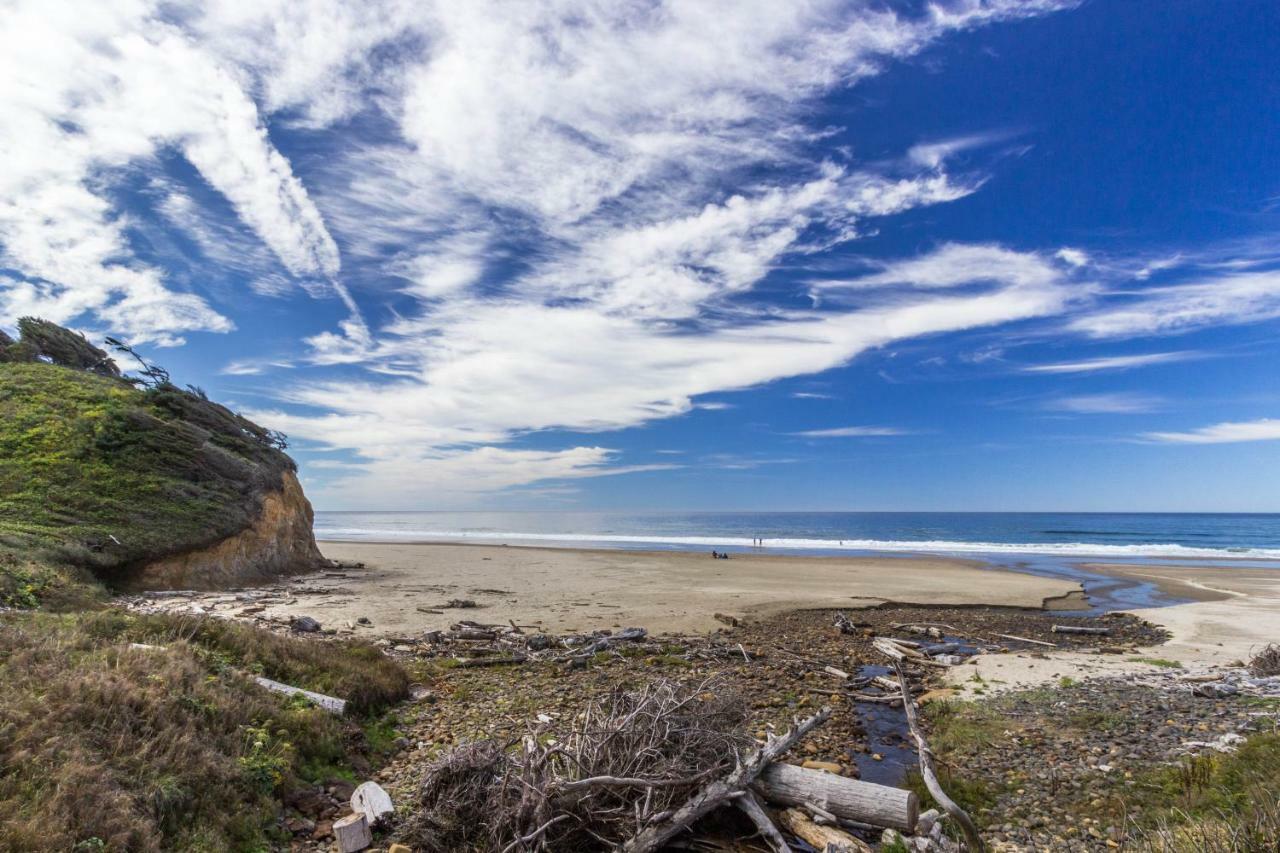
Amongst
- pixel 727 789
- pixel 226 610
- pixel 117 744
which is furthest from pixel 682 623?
pixel 117 744

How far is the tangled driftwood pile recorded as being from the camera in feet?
17.8

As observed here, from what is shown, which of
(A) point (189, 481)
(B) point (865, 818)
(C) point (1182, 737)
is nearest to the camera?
(B) point (865, 818)

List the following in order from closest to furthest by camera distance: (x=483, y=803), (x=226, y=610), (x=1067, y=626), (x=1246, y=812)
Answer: (x=1246, y=812), (x=483, y=803), (x=226, y=610), (x=1067, y=626)

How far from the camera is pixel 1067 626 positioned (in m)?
16.8

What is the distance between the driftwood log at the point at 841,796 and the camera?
235 inches

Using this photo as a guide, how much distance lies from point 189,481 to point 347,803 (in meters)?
19.1

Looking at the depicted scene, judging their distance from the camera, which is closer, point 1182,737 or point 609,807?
point 609,807

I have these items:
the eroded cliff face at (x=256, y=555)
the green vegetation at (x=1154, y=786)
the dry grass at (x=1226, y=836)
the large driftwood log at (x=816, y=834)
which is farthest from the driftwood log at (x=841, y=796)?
the eroded cliff face at (x=256, y=555)

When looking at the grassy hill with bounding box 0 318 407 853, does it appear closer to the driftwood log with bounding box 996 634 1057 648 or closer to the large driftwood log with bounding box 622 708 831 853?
the large driftwood log with bounding box 622 708 831 853

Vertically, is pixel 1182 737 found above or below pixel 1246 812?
below

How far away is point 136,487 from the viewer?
18.6 metres

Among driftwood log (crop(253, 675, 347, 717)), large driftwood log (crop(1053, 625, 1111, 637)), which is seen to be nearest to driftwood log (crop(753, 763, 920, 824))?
driftwood log (crop(253, 675, 347, 717))

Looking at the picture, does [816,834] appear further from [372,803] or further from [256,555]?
[256,555]

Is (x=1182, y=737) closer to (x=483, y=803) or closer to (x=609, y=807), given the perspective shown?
(x=609, y=807)
